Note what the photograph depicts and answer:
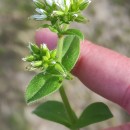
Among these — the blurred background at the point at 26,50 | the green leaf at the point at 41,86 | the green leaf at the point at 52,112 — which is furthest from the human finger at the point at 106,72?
the blurred background at the point at 26,50

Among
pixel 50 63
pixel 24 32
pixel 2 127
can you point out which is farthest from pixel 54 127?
pixel 50 63

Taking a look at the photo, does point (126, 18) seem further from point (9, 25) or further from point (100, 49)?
point (100, 49)

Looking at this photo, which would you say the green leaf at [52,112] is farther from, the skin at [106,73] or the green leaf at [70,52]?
the green leaf at [70,52]

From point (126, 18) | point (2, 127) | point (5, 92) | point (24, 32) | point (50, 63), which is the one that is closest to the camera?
point (50, 63)

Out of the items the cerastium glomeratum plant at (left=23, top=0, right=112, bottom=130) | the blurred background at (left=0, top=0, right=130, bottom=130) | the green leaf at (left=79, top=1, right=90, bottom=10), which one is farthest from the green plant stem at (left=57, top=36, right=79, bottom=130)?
the blurred background at (left=0, top=0, right=130, bottom=130)

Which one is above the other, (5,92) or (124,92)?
(124,92)

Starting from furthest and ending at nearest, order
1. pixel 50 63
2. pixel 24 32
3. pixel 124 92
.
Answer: pixel 24 32 < pixel 124 92 < pixel 50 63

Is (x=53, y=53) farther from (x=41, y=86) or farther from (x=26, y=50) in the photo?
(x=26, y=50)
